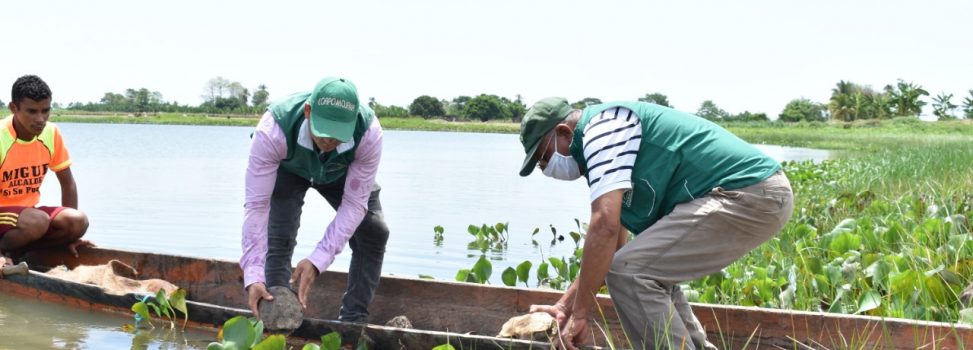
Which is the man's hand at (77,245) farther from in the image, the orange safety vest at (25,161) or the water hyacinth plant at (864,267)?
the water hyacinth plant at (864,267)

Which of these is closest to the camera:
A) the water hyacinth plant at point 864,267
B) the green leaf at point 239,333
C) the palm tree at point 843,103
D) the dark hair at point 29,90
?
the green leaf at point 239,333

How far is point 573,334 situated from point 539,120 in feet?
2.68

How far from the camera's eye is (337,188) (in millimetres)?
4918

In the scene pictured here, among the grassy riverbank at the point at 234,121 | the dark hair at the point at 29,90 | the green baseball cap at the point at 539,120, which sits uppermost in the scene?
the dark hair at the point at 29,90

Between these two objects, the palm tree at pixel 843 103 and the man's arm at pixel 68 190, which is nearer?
the man's arm at pixel 68 190

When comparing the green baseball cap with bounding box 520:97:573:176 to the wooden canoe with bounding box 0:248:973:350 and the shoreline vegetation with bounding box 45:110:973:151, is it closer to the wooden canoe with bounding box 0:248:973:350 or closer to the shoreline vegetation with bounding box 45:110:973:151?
the wooden canoe with bounding box 0:248:973:350

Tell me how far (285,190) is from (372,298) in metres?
0.84

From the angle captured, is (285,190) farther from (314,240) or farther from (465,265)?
(314,240)

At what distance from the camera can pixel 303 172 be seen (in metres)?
4.67

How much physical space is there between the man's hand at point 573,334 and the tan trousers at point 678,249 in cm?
15

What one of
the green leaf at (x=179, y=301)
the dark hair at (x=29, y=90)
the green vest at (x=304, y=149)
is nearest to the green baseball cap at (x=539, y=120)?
the green vest at (x=304, y=149)

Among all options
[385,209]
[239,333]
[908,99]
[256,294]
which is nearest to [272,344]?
[239,333]

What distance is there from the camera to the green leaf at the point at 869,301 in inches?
175

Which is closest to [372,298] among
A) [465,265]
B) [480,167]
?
[465,265]
